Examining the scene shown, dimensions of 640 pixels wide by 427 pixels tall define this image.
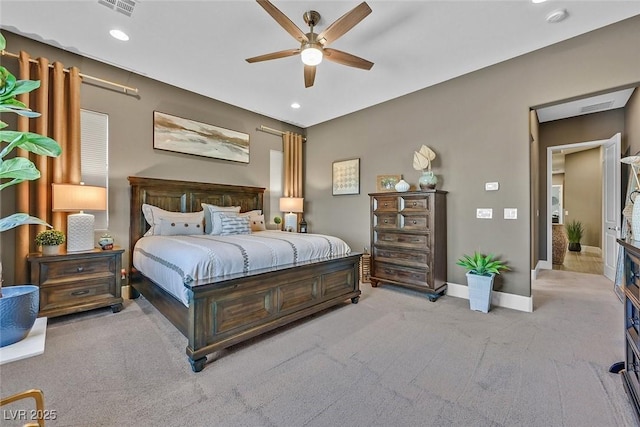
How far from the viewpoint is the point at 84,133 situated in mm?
3396

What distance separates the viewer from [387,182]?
454 centimetres

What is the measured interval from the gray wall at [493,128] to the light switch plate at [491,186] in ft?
0.19

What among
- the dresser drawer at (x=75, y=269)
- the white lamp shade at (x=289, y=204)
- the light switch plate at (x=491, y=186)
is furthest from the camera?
the white lamp shade at (x=289, y=204)

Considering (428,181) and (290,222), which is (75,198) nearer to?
(290,222)

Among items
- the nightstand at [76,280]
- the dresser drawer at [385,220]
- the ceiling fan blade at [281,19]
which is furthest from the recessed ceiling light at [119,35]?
the dresser drawer at [385,220]

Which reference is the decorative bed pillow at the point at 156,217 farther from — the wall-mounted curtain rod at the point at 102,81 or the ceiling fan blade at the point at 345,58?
the ceiling fan blade at the point at 345,58

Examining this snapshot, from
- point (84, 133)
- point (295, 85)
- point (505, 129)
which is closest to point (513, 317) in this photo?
point (505, 129)

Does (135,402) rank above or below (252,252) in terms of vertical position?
below

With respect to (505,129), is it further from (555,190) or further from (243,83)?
(555,190)

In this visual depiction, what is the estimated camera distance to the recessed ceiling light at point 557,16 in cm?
253

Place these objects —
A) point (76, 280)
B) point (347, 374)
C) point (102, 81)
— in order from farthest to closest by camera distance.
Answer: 1. point (102, 81)
2. point (76, 280)
3. point (347, 374)

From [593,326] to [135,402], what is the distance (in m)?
4.02

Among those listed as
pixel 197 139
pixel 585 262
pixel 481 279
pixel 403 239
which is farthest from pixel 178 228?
pixel 585 262

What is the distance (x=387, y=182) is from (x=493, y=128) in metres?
1.60
